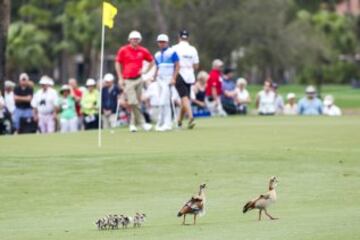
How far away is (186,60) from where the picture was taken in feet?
97.2

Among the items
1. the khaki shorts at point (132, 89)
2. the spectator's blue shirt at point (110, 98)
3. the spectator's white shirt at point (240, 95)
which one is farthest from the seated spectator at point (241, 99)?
the khaki shorts at point (132, 89)

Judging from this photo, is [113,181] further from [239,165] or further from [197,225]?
[197,225]

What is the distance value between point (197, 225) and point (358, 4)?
105 metres

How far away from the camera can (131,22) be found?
260 feet

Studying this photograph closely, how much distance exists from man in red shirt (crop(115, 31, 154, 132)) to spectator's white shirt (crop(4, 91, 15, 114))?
657 centimetres

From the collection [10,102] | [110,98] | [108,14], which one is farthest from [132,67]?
[10,102]

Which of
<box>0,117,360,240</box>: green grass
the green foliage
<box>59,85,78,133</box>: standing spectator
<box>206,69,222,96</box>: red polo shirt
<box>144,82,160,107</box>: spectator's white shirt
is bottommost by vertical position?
<box>0,117,360,240</box>: green grass

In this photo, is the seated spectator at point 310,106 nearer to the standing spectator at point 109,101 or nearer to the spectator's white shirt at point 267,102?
the spectator's white shirt at point 267,102

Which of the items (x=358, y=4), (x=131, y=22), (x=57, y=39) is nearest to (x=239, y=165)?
(x=131, y=22)

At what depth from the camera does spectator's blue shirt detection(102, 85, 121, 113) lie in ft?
119

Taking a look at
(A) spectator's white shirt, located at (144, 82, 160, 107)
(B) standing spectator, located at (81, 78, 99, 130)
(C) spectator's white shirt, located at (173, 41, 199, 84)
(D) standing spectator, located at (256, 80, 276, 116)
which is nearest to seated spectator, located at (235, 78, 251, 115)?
(D) standing spectator, located at (256, 80, 276, 116)

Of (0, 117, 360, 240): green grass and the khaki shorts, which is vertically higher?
the khaki shorts

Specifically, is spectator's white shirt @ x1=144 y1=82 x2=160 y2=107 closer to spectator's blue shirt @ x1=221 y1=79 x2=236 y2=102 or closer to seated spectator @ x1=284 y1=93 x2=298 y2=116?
spectator's blue shirt @ x1=221 y1=79 x2=236 y2=102

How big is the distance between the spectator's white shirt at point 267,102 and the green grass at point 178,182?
39.0ft
